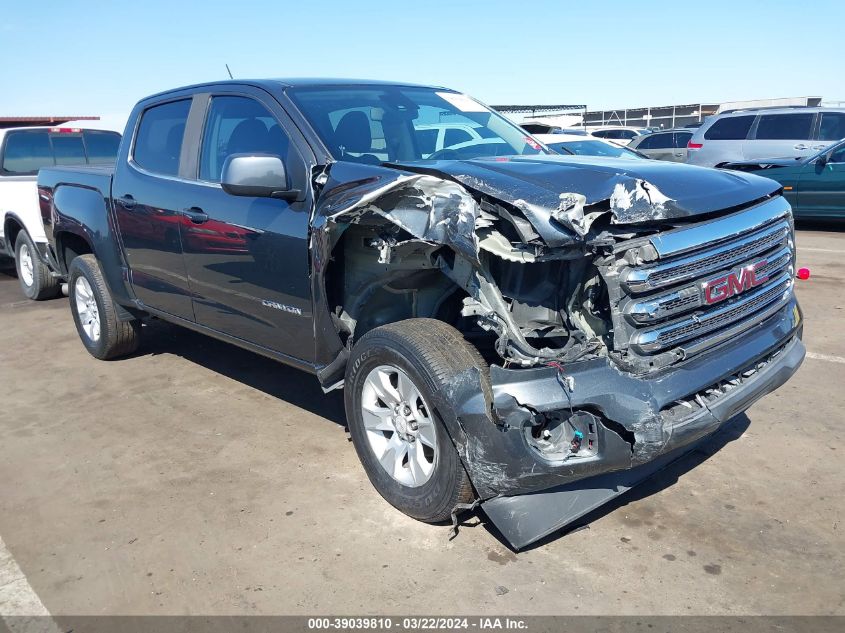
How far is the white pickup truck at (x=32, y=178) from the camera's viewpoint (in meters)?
8.21

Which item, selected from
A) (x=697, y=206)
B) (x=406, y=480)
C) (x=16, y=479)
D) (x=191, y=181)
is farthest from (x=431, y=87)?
(x=16, y=479)

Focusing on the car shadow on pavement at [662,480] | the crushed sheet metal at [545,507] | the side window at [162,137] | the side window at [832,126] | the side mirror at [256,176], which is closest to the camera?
the crushed sheet metal at [545,507]

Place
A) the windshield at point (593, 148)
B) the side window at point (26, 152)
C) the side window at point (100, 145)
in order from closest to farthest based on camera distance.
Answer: the side window at point (26, 152) < the side window at point (100, 145) < the windshield at point (593, 148)

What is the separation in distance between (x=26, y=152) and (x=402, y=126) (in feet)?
22.2

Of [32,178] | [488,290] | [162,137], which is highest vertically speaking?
[162,137]

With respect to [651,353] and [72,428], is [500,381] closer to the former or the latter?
[651,353]

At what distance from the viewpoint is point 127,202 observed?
5.09 m

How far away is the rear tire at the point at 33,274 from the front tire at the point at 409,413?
609cm

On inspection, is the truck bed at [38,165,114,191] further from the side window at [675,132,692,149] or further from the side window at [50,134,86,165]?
the side window at [675,132,692,149]

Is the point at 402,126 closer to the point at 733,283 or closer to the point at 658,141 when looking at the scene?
the point at 733,283

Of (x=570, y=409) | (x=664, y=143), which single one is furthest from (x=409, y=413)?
(x=664, y=143)

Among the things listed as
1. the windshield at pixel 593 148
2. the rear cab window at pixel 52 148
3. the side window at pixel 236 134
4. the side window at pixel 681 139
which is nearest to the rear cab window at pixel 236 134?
the side window at pixel 236 134

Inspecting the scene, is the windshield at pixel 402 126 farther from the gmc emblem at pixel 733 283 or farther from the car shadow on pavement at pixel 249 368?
the car shadow on pavement at pixel 249 368

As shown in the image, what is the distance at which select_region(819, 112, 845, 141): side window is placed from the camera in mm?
13672
